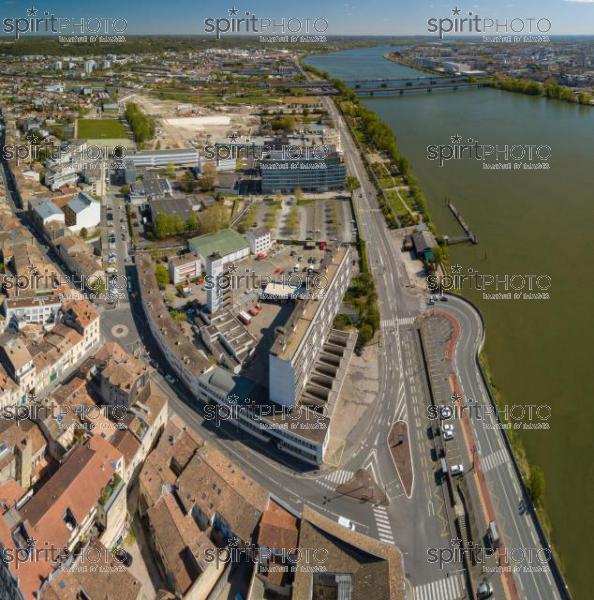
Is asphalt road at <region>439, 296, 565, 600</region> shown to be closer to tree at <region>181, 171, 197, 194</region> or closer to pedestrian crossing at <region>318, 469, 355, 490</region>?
pedestrian crossing at <region>318, 469, 355, 490</region>

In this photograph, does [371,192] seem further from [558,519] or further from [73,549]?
[73,549]

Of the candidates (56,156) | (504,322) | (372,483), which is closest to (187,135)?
(56,156)

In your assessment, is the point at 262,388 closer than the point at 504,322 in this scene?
Yes

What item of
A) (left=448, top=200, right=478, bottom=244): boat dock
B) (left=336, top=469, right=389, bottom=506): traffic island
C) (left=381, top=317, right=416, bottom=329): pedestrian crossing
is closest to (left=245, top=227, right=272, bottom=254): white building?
(left=381, top=317, right=416, bottom=329): pedestrian crossing

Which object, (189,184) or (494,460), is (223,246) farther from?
(494,460)

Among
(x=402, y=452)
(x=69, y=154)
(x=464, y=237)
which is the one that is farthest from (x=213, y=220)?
(x=402, y=452)

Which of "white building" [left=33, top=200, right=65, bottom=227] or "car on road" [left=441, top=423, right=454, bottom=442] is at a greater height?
"white building" [left=33, top=200, right=65, bottom=227]

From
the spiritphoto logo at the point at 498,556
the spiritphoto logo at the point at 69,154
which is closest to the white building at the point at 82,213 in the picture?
the spiritphoto logo at the point at 69,154
